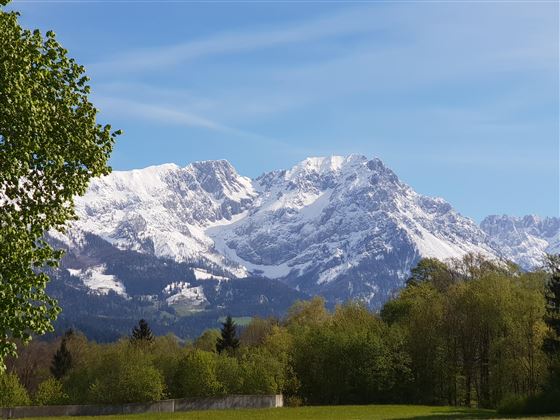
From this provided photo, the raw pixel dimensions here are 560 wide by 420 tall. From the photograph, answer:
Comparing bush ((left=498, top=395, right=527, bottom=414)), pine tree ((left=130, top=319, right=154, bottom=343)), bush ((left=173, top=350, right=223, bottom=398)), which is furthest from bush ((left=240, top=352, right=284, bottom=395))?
pine tree ((left=130, top=319, right=154, bottom=343))

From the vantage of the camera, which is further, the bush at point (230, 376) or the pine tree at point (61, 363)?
the pine tree at point (61, 363)

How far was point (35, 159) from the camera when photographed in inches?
1139

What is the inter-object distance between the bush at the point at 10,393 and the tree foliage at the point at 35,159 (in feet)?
222

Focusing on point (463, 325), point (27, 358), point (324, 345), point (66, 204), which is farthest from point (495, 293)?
point (27, 358)

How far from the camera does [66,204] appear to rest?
1260 inches

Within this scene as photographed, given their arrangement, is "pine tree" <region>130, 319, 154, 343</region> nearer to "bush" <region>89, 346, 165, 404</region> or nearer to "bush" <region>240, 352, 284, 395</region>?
"bush" <region>89, 346, 165, 404</region>

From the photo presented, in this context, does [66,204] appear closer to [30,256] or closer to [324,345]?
[30,256]

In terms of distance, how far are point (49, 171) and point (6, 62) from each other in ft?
15.2

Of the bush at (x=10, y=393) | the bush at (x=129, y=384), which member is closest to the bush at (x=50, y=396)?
the bush at (x=10, y=393)

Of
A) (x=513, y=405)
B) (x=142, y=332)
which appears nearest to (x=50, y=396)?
(x=142, y=332)

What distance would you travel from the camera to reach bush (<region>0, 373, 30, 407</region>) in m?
91.8

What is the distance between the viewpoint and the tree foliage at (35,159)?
27.0 m

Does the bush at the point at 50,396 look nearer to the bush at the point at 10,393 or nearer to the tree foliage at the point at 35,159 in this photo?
the bush at the point at 10,393

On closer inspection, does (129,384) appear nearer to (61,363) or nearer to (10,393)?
(10,393)
